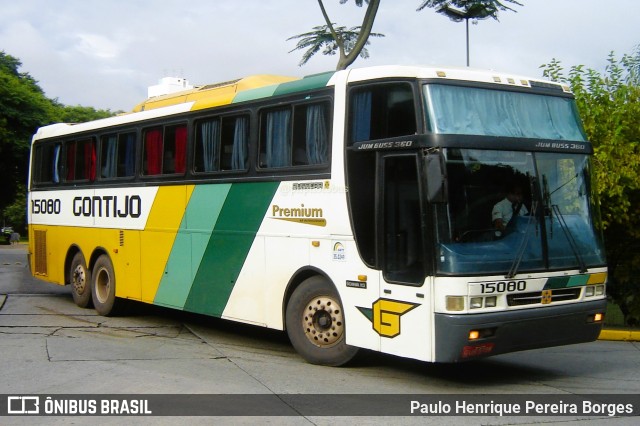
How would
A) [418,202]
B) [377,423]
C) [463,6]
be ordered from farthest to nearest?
1. [463,6]
2. [418,202]
3. [377,423]

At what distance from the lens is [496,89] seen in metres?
8.59

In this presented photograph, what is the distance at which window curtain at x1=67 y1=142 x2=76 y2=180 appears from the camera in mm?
15133

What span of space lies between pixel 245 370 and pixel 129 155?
548 cm

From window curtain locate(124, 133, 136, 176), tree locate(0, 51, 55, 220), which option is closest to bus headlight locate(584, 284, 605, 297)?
window curtain locate(124, 133, 136, 176)

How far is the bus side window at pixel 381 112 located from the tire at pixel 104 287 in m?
6.53

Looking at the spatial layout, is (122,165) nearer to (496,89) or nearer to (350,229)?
(350,229)

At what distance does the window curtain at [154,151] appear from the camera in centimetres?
1245

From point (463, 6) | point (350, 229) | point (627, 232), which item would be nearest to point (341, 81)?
point (350, 229)

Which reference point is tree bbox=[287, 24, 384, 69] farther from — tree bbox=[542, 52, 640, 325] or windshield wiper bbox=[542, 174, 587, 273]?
windshield wiper bbox=[542, 174, 587, 273]

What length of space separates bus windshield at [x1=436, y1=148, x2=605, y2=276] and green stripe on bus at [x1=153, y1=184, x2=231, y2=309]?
12.7 ft

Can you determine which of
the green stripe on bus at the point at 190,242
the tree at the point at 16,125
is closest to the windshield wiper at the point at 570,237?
the green stripe on bus at the point at 190,242

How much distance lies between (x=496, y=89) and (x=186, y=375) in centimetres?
459

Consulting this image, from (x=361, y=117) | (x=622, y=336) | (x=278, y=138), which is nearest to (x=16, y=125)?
(x=278, y=138)

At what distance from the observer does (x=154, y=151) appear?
12617 millimetres
